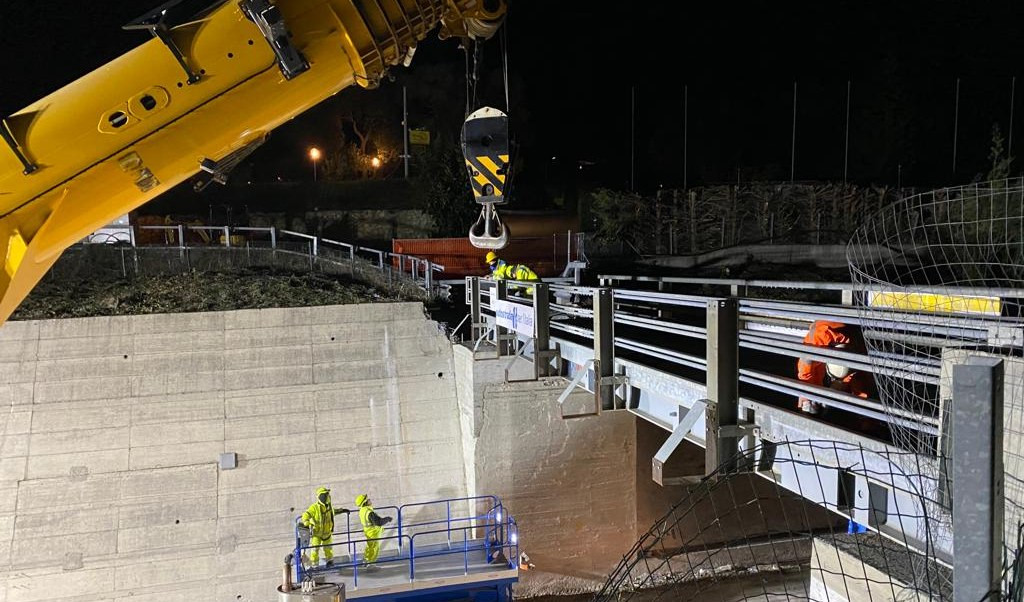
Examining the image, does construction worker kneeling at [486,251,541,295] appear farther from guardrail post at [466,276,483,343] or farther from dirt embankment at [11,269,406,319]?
dirt embankment at [11,269,406,319]

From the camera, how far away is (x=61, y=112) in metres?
4.62

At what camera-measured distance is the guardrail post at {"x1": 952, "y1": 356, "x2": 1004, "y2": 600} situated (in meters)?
1.40

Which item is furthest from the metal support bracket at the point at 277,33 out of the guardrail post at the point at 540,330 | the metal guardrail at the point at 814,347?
the guardrail post at the point at 540,330

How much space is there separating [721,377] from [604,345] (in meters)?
2.05

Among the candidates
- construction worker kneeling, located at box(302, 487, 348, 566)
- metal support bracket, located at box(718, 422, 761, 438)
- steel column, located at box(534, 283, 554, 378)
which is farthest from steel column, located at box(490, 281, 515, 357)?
metal support bracket, located at box(718, 422, 761, 438)

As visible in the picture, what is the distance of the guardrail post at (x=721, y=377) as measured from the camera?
4402 millimetres

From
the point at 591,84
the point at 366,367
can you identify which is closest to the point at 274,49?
the point at 366,367

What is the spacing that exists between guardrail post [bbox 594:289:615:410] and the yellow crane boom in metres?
3.07

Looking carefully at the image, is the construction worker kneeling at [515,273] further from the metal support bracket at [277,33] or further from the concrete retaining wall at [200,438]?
the metal support bracket at [277,33]

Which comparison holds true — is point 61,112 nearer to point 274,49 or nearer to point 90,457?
point 274,49

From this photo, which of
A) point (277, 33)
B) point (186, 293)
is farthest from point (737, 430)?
point (186, 293)

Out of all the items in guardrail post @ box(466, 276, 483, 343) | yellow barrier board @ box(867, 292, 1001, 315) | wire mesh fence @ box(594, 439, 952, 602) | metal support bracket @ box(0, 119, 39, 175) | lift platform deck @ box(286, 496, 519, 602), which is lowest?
lift platform deck @ box(286, 496, 519, 602)

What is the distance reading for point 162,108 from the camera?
4773 millimetres

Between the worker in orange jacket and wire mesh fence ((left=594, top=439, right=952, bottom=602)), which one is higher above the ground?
the worker in orange jacket
